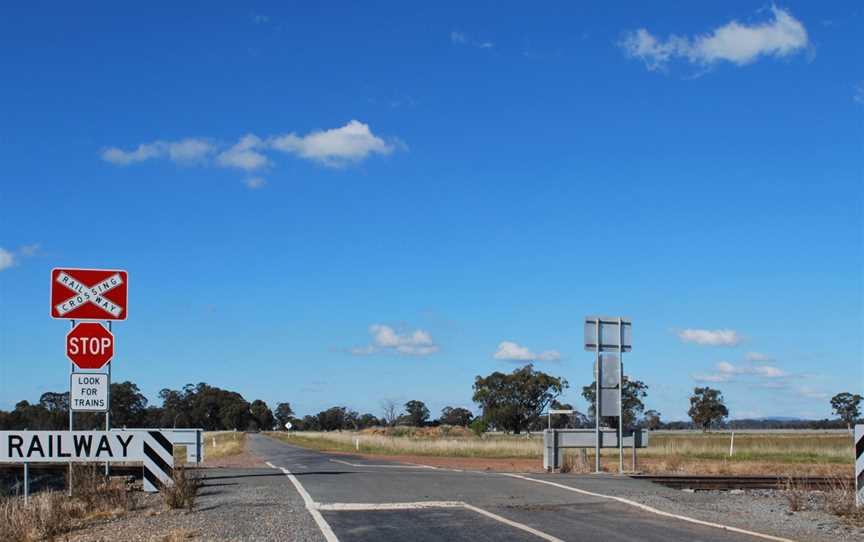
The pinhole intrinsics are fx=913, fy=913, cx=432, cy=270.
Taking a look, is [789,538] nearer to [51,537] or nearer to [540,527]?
[540,527]

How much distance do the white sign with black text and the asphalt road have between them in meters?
3.52

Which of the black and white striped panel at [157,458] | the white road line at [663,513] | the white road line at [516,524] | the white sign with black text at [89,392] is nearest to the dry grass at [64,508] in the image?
the black and white striped panel at [157,458]

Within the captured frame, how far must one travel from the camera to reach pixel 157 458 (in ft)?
54.3

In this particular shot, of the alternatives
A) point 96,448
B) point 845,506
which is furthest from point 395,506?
point 845,506

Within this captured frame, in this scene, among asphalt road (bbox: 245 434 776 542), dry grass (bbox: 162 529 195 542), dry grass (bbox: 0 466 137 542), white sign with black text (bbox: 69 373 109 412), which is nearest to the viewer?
dry grass (bbox: 162 529 195 542)

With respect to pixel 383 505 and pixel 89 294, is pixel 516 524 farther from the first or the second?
pixel 89 294

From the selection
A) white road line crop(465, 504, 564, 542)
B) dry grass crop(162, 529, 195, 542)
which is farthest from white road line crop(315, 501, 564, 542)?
dry grass crop(162, 529, 195, 542)

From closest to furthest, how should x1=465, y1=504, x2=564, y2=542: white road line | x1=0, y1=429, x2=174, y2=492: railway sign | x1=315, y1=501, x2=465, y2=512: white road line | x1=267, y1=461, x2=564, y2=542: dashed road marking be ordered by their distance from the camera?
x1=465, y1=504, x2=564, y2=542: white road line
x1=267, y1=461, x2=564, y2=542: dashed road marking
x1=315, y1=501, x2=465, y2=512: white road line
x1=0, y1=429, x2=174, y2=492: railway sign

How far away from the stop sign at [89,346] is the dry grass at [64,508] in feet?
6.84

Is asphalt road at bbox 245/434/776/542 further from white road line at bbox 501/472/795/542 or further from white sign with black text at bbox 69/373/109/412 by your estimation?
white sign with black text at bbox 69/373/109/412

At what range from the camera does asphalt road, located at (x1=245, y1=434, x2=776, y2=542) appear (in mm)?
11508

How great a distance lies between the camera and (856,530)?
1280 centimetres

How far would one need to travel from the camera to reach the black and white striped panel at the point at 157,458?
16.5 metres

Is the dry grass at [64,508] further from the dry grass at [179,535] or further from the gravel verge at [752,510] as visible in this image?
the gravel verge at [752,510]
